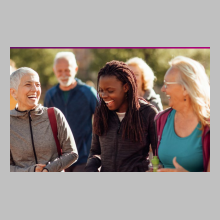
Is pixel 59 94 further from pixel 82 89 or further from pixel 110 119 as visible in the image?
pixel 110 119

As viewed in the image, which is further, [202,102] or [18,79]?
[18,79]

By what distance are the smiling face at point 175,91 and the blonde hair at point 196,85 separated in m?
0.04

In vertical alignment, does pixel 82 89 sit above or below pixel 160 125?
above

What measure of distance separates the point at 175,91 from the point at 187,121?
0.29 meters

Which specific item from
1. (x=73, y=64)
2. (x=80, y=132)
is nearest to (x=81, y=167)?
(x=80, y=132)

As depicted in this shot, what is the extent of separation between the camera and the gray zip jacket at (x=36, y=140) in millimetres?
4008

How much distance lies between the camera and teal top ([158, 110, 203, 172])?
326cm

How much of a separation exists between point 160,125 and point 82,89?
122 inches

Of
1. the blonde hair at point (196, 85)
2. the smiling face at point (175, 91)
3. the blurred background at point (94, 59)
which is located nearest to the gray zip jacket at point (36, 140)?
the smiling face at point (175, 91)

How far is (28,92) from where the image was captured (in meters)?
4.04

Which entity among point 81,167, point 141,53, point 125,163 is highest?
point 141,53

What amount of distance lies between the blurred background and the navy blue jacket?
27.6 ft

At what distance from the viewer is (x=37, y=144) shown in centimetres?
400

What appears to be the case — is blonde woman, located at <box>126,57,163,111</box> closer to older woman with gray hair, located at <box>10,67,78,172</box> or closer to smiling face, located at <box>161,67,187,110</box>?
older woman with gray hair, located at <box>10,67,78,172</box>
